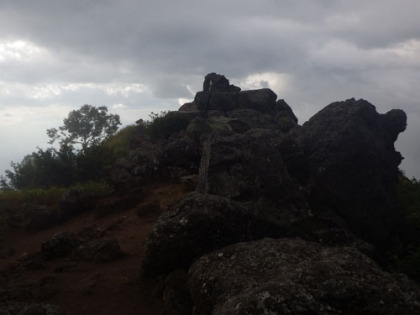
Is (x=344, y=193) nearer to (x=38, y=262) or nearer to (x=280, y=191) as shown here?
(x=280, y=191)

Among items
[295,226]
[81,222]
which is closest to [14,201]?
[81,222]

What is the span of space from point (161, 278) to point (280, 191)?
146 inches

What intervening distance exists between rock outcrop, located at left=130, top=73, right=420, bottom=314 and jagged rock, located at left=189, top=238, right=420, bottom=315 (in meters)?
0.02

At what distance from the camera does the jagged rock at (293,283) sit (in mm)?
4590

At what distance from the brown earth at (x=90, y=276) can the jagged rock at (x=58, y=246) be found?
0.85ft

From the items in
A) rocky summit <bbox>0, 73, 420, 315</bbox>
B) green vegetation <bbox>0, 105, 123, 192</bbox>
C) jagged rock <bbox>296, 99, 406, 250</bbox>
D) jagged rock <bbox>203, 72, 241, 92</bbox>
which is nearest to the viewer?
rocky summit <bbox>0, 73, 420, 315</bbox>

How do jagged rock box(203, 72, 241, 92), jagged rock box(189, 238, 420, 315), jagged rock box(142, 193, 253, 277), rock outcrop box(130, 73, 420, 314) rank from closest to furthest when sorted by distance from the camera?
jagged rock box(189, 238, 420, 315) → rock outcrop box(130, 73, 420, 314) → jagged rock box(142, 193, 253, 277) → jagged rock box(203, 72, 241, 92)

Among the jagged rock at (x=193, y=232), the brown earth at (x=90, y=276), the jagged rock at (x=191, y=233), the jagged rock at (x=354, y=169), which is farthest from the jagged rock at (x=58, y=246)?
the jagged rock at (x=354, y=169)

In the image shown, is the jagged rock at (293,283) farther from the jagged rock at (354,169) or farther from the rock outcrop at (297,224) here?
the jagged rock at (354,169)

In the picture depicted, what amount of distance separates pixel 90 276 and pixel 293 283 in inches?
207

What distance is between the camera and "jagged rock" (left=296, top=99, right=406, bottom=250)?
10.4 meters

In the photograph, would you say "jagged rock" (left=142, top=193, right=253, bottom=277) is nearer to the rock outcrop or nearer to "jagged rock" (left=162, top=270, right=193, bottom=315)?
the rock outcrop


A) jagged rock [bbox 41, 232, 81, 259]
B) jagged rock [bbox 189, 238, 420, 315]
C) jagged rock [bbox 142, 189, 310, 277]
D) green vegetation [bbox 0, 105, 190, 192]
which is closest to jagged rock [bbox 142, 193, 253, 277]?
jagged rock [bbox 142, 189, 310, 277]

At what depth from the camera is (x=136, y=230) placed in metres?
12.0
